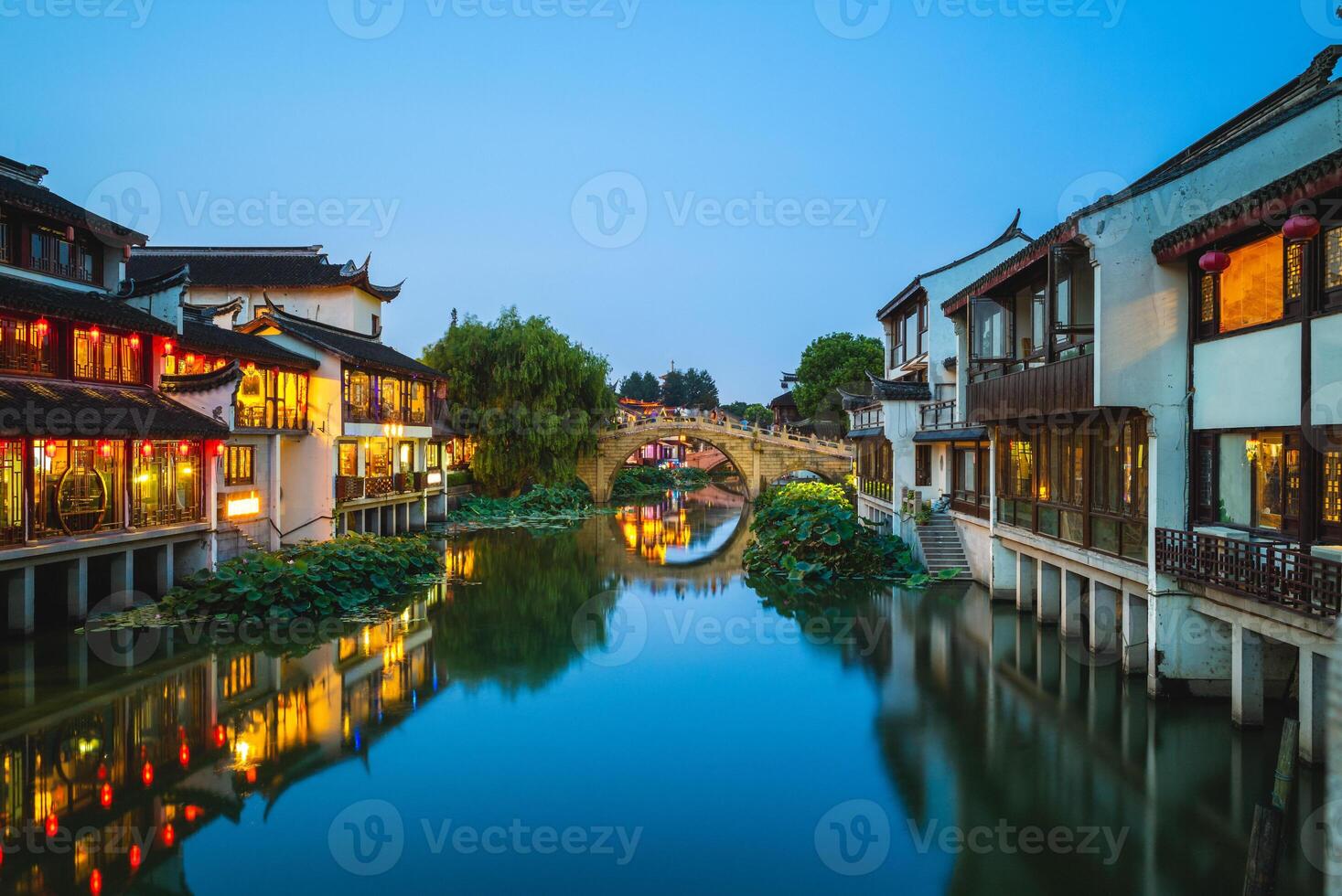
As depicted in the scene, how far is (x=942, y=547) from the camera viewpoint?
2303cm

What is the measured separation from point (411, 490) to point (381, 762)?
23445 mm

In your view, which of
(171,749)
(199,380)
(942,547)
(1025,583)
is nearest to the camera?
(171,749)

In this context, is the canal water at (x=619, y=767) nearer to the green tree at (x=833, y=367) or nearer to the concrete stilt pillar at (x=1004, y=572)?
the concrete stilt pillar at (x=1004, y=572)

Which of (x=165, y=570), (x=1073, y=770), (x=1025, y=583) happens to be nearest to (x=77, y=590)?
(x=165, y=570)

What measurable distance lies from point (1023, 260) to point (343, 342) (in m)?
23.0

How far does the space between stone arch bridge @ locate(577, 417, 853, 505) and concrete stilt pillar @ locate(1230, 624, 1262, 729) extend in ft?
113

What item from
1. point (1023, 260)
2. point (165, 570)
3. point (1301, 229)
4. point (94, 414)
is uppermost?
point (1023, 260)

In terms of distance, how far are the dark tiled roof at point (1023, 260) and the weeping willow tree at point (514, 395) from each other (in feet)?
77.1

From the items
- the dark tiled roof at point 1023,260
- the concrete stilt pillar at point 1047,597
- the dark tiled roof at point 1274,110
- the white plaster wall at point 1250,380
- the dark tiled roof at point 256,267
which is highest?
the dark tiled roof at point 256,267

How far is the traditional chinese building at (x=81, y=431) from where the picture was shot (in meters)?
15.1

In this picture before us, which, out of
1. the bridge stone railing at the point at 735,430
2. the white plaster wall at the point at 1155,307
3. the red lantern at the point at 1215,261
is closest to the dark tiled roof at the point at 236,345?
the white plaster wall at the point at 1155,307

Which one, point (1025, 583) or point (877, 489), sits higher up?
point (877, 489)

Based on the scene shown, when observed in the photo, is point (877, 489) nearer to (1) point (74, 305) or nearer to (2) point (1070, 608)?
(2) point (1070, 608)

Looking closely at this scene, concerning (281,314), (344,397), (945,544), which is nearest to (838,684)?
(945,544)
